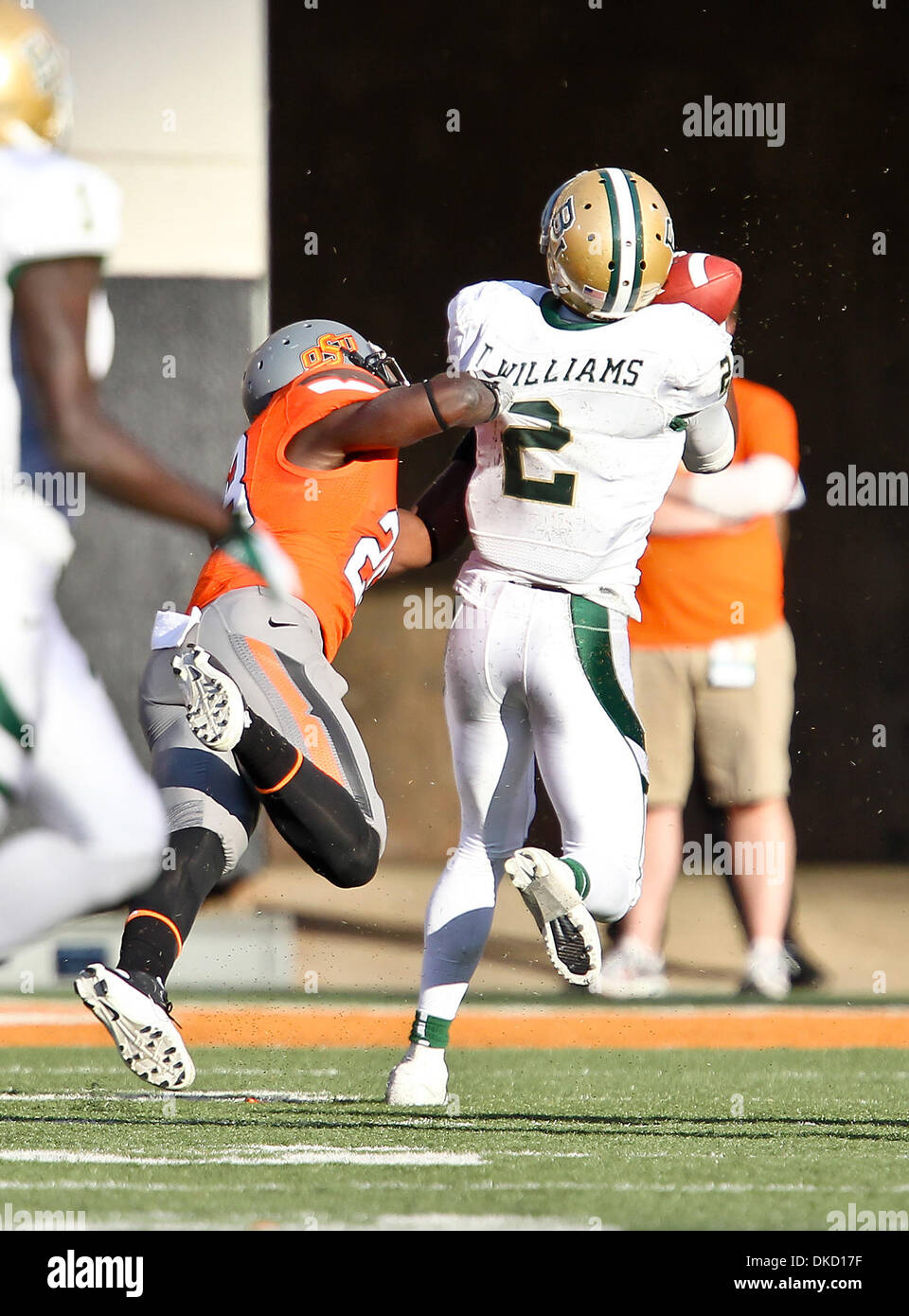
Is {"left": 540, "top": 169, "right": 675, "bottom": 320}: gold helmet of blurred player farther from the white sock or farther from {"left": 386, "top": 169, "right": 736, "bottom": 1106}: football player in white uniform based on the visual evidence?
the white sock

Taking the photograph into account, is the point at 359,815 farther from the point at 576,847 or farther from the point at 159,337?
the point at 159,337

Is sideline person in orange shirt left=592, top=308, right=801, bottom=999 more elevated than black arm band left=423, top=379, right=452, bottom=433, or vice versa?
black arm band left=423, top=379, right=452, bottom=433

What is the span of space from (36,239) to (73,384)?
0.66 feet

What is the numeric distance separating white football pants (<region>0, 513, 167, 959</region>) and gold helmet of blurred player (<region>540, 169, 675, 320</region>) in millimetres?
1482

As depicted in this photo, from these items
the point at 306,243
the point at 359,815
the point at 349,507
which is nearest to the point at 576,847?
the point at 359,815

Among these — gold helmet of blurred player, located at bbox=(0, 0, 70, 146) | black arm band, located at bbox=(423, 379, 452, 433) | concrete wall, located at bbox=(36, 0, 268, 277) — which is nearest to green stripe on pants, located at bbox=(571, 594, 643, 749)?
black arm band, located at bbox=(423, 379, 452, 433)

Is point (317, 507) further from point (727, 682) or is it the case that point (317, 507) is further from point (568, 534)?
point (727, 682)

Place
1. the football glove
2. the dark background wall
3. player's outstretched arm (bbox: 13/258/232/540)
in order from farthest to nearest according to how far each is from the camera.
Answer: the dark background wall, the football glove, player's outstretched arm (bbox: 13/258/232/540)

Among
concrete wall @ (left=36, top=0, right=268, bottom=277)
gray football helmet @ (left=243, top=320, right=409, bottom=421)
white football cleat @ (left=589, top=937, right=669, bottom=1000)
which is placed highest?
concrete wall @ (left=36, top=0, right=268, bottom=277)

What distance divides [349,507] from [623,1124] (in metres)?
1.34

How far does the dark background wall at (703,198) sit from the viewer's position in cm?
896

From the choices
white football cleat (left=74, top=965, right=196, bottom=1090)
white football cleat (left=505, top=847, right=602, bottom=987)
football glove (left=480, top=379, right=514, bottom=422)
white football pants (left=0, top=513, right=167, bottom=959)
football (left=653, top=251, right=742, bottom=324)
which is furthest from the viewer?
football (left=653, top=251, right=742, bottom=324)

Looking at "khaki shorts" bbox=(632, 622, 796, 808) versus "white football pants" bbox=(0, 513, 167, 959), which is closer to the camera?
"white football pants" bbox=(0, 513, 167, 959)

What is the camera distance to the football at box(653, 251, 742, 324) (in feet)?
13.8
